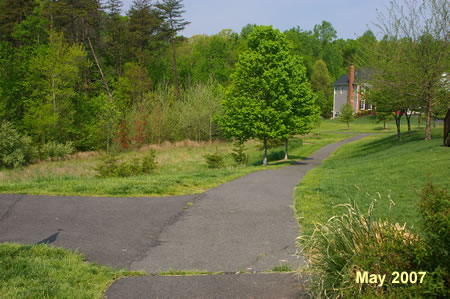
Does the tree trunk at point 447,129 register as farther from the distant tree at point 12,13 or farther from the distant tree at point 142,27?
the distant tree at point 12,13

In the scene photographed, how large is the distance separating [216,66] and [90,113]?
29.2 meters

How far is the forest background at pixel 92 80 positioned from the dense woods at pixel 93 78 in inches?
4.3

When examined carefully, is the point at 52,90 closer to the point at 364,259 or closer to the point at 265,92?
the point at 265,92

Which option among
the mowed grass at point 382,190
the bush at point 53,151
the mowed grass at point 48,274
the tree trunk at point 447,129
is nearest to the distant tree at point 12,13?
the bush at point 53,151

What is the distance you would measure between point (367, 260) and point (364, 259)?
37mm

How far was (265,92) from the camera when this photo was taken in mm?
25453

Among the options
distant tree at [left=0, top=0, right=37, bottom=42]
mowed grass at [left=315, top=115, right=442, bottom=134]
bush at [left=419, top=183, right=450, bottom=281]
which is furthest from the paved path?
mowed grass at [left=315, top=115, right=442, bottom=134]

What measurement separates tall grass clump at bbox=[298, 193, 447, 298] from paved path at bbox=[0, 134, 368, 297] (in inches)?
46.8

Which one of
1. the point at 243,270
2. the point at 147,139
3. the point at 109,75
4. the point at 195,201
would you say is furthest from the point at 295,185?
the point at 109,75

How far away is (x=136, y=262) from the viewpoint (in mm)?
6281

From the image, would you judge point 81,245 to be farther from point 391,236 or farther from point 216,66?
point 216,66

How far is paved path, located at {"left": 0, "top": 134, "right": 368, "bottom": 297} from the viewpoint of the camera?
6.28m

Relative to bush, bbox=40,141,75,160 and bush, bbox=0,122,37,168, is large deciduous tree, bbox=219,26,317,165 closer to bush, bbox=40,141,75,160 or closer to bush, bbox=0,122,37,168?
bush, bbox=0,122,37,168

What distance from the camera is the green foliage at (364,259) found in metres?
3.61
